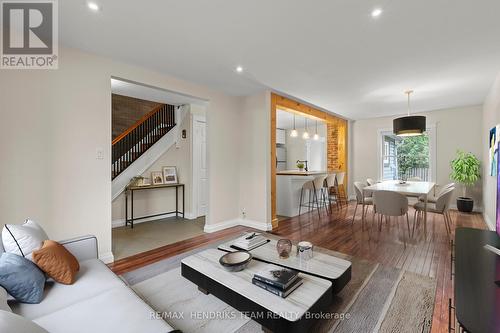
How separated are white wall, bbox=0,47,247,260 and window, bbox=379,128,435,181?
6537mm

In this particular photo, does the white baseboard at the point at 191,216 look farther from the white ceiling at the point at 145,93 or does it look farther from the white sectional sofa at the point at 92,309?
the white sectional sofa at the point at 92,309

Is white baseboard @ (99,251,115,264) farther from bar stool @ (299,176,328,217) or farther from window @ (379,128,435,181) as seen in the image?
window @ (379,128,435,181)

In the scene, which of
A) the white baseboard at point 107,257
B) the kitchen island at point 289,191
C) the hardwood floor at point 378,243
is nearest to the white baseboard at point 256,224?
the hardwood floor at point 378,243

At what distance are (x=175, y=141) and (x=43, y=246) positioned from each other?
372 centimetres

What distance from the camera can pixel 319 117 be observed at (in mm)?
5824

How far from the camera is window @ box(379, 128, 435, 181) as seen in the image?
606cm

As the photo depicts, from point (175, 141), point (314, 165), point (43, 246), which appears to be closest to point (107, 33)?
point (43, 246)

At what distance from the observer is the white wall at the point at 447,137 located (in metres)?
5.35

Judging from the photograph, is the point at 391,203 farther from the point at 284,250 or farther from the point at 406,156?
the point at 406,156

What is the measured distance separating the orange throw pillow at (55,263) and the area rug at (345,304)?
0.68 meters

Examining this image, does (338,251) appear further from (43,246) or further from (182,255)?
(43,246)

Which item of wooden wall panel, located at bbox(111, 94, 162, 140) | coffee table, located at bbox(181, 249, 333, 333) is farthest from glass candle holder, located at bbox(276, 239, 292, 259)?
wooden wall panel, located at bbox(111, 94, 162, 140)
